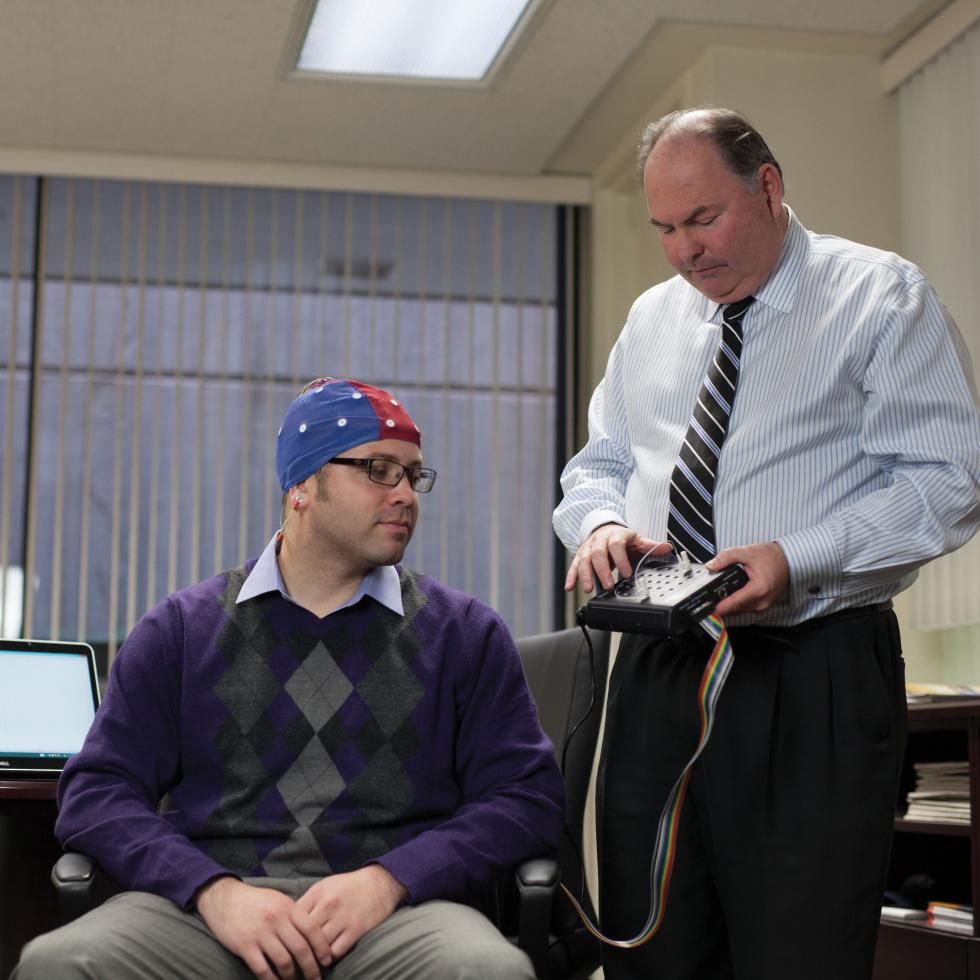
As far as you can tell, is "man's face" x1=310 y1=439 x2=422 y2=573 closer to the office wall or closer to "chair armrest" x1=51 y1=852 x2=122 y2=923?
"chair armrest" x1=51 y1=852 x2=122 y2=923

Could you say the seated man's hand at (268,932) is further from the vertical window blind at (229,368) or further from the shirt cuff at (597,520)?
the vertical window blind at (229,368)

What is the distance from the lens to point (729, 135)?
1.95 meters

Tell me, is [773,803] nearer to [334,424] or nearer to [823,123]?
[334,424]

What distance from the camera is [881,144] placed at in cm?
459

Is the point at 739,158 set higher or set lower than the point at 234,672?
higher

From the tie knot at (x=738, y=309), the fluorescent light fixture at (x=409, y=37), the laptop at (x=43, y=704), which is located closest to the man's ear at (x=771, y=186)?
the tie knot at (x=738, y=309)

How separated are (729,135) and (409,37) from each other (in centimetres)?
269

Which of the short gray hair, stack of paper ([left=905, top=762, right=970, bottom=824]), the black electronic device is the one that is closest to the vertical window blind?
stack of paper ([left=905, top=762, right=970, bottom=824])

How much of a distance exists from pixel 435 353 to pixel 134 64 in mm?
A: 1592

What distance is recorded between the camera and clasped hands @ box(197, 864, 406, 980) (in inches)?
71.8

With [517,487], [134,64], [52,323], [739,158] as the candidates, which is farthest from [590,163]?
[739,158]

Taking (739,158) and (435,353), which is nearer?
(739,158)

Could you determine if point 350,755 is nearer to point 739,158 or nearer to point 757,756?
Result: point 757,756

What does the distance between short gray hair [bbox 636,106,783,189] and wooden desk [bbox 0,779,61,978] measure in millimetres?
1742
